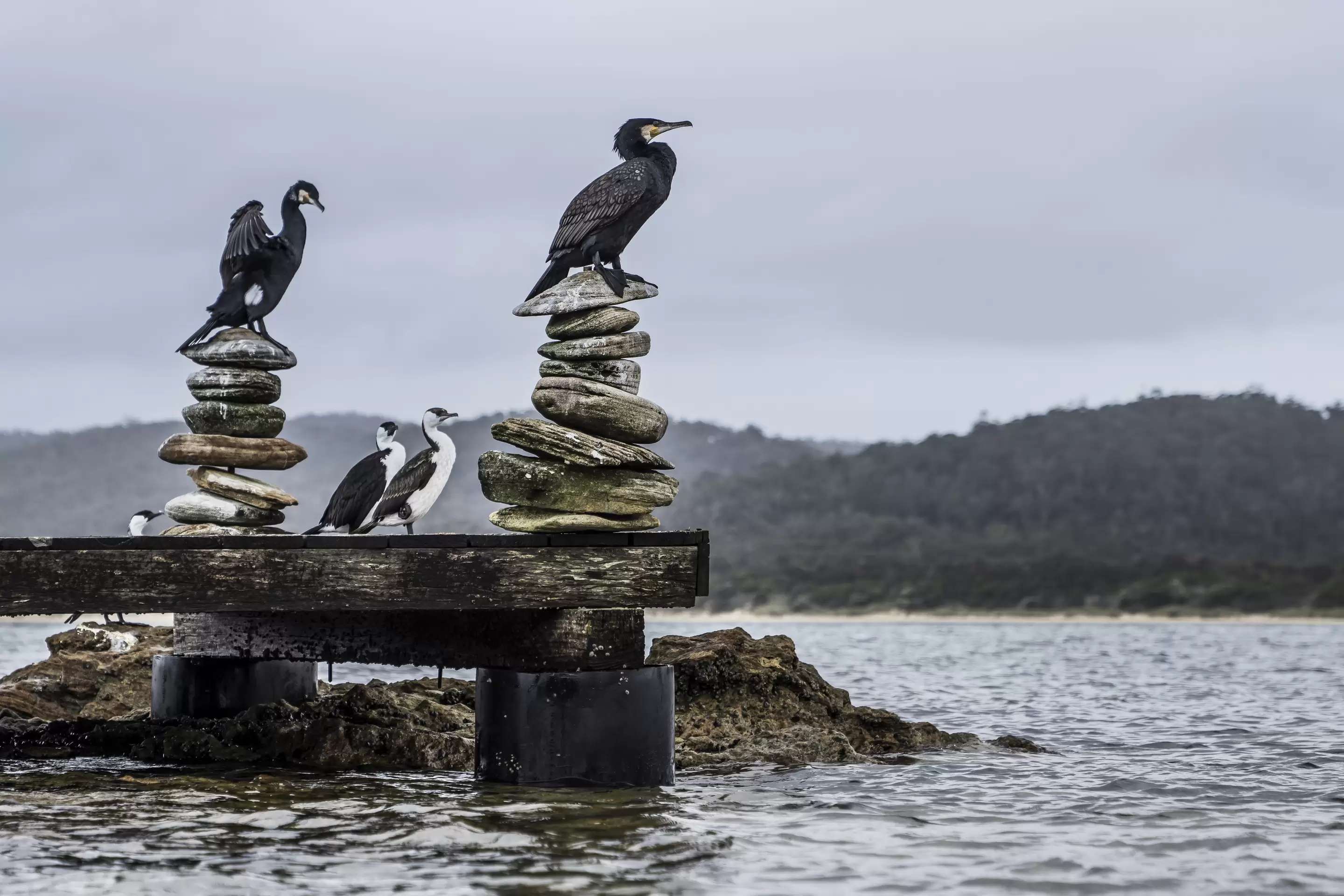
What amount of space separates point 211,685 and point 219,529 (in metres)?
2.38

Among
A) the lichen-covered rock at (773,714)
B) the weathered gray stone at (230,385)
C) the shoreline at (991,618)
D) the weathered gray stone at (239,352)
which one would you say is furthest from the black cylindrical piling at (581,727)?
the shoreline at (991,618)

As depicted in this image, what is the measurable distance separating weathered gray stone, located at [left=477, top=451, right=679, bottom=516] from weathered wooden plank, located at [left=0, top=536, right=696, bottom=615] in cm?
32

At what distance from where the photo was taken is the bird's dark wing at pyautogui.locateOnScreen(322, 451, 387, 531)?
37.6ft

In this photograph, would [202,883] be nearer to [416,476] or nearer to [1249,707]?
[416,476]

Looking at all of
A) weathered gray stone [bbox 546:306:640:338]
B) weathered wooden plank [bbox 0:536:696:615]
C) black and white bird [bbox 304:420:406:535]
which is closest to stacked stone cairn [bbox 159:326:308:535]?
black and white bird [bbox 304:420:406:535]

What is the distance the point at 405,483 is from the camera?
11.4 m

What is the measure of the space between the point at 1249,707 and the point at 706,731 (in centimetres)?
1190

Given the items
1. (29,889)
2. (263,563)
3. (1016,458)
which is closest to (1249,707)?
(263,563)

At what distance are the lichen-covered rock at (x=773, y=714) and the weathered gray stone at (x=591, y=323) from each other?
4103 mm

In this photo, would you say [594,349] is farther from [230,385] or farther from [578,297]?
[230,385]

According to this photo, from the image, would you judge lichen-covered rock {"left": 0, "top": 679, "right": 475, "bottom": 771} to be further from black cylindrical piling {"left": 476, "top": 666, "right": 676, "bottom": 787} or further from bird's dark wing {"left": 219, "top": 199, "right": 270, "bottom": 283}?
bird's dark wing {"left": 219, "top": 199, "right": 270, "bottom": 283}

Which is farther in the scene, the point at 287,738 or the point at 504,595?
the point at 287,738

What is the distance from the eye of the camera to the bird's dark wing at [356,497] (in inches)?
451

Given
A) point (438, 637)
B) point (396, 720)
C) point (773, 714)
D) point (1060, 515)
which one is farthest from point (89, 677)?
point (1060, 515)
